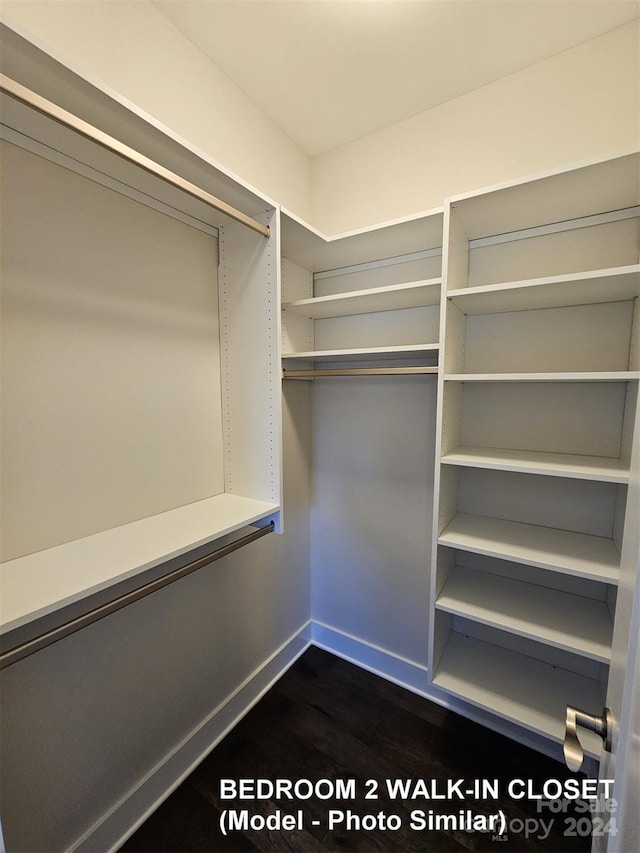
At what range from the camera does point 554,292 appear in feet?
4.19

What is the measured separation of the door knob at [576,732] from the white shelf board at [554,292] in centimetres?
116

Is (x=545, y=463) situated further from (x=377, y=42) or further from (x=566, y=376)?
(x=377, y=42)

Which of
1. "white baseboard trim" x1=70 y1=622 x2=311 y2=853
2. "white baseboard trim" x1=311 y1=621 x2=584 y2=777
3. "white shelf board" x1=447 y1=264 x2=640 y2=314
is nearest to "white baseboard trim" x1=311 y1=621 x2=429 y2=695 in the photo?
"white baseboard trim" x1=311 y1=621 x2=584 y2=777

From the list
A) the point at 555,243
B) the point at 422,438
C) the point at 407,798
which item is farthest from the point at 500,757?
the point at 555,243

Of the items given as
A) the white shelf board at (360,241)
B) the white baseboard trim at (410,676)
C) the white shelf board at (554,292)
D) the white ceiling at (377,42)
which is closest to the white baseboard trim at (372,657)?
the white baseboard trim at (410,676)

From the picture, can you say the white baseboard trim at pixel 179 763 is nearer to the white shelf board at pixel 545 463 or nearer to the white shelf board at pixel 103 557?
the white shelf board at pixel 103 557

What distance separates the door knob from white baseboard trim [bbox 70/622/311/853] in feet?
5.08

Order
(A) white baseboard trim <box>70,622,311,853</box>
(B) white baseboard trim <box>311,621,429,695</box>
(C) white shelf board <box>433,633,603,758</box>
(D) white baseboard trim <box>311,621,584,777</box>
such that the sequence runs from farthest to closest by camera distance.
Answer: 1. (B) white baseboard trim <box>311,621,429,695</box>
2. (D) white baseboard trim <box>311,621,584,777</box>
3. (C) white shelf board <box>433,633,603,758</box>
4. (A) white baseboard trim <box>70,622,311,853</box>

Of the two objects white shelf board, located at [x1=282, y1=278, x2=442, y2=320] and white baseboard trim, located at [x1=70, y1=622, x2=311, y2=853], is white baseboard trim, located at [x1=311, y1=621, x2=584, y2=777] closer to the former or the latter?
white baseboard trim, located at [x1=70, y1=622, x2=311, y2=853]

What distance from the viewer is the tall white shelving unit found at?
1264mm

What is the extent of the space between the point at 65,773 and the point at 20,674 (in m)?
0.42

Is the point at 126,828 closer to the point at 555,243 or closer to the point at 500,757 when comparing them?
the point at 500,757

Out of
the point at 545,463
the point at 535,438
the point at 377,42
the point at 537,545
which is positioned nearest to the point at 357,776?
the point at 537,545

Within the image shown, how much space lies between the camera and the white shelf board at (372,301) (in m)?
1.51
